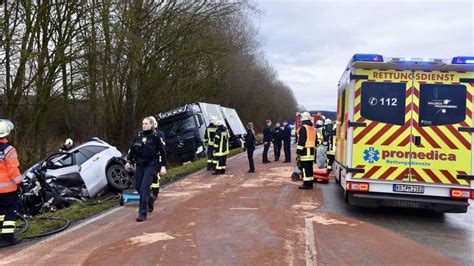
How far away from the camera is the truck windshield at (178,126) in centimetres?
1943

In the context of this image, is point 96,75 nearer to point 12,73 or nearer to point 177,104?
point 12,73

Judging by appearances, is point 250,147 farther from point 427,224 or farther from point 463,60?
point 463,60

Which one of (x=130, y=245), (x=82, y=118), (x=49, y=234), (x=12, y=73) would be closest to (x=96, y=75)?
(x=12, y=73)

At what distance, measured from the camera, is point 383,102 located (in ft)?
26.0

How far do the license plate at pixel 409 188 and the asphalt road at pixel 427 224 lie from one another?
54 cm

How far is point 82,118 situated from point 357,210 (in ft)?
50.1

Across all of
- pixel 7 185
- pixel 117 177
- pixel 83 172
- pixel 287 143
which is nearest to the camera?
pixel 7 185

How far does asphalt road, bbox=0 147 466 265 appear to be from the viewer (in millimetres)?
5512

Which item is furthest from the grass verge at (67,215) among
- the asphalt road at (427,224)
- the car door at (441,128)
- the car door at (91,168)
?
the car door at (441,128)

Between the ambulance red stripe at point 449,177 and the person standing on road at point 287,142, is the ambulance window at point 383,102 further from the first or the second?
the person standing on road at point 287,142

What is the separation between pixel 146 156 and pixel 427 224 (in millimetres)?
4822

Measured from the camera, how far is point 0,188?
248 inches

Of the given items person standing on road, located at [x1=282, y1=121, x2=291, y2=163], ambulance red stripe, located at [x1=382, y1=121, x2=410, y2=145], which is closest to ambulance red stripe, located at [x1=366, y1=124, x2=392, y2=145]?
ambulance red stripe, located at [x1=382, y1=121, x2=410, y2=145]

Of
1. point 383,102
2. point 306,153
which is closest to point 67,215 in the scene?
point 306,153
